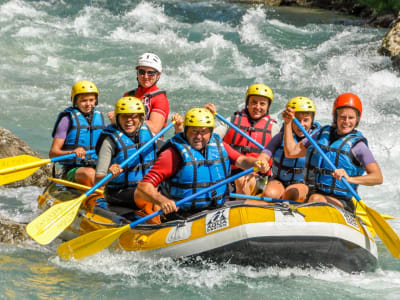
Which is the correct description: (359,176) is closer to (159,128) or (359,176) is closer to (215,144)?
(215,144)

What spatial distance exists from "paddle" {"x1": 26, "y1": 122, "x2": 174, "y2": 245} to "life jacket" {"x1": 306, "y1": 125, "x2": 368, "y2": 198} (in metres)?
1.55

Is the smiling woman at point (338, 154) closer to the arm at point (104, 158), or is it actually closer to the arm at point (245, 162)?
the arm at point (245, 162)

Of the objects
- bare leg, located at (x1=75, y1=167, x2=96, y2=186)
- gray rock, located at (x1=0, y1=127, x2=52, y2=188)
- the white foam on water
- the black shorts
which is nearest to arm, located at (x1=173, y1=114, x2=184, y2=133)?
the black shorts

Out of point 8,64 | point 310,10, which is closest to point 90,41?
point 8,64

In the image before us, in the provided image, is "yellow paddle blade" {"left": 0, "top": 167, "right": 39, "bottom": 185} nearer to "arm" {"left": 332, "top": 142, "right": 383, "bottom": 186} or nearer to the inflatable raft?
the inflatable raft

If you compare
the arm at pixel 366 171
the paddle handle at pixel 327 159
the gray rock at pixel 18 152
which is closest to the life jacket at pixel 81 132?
the gray rock at pixel 18 152

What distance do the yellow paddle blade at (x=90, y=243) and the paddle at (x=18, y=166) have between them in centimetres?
117

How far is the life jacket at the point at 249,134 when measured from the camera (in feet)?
21.5

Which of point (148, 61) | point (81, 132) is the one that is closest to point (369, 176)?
point (148, 61)

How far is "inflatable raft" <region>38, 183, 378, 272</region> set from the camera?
16.2ft

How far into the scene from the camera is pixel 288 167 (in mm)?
6004

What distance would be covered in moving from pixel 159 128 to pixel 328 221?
92.2 inches

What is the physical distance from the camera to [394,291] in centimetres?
519

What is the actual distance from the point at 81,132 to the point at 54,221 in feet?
4.13
